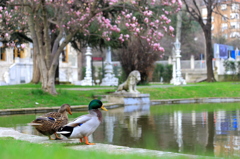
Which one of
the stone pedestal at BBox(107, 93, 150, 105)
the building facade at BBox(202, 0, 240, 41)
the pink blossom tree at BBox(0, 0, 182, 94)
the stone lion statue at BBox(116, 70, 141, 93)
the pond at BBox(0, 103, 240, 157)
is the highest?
the building facade at BBox(202, 0, 240, 41)

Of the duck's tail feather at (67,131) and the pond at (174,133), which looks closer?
the duck's tail feather at (67,131)

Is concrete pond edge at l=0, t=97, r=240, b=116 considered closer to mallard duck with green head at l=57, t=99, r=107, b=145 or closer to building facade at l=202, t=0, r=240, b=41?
mallard duck with green head at l=57, t=99, r=107, b=145

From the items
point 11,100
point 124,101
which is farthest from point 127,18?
point 11,100

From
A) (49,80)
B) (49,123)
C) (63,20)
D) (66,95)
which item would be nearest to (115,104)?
(66,95)

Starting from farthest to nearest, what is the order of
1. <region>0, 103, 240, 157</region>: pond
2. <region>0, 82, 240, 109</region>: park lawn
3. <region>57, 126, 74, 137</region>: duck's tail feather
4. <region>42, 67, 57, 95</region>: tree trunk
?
<region>42, 67, 57, 95</region>: tree trunk
<region>0, 82, 240, 109</region>: park lawn
<region>0, 103, 240, 157</region>: pond
<region>57, 126, 74, 137</region>: duck's tail feather

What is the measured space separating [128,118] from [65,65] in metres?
41.9

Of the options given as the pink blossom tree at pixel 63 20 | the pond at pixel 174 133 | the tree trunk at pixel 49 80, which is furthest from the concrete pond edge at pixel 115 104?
the pond at pixel 174 133

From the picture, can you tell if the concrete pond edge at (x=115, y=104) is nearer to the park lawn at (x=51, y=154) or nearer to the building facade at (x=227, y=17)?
the building facade at (x=227, y=17)

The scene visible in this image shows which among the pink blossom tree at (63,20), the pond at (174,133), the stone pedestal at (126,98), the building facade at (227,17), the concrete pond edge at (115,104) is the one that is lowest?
the pond at (174,133)

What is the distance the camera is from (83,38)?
29859 millimetres

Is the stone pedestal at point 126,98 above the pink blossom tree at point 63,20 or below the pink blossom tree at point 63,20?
below

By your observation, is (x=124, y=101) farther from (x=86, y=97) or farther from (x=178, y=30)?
(x=178, y=30)

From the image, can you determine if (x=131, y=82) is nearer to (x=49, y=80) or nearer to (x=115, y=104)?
(x=115, y=104)

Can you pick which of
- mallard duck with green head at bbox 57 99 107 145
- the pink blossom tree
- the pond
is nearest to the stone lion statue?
the pink blossom tree
